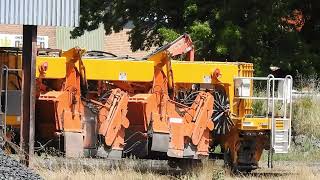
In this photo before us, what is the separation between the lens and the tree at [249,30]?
2100 cm

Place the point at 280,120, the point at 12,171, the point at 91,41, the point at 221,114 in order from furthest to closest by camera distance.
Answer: the point at 91,41, the point at 280,120, the point at 221,114, the point at 12,171

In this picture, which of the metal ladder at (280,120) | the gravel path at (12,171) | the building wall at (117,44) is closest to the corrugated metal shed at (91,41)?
the building wall at (117,44)

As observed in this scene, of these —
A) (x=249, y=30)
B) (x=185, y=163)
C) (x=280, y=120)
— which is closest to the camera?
(x=185, y=163)

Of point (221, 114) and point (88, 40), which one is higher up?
point (88, 40)

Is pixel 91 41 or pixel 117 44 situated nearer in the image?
pixel 117 44

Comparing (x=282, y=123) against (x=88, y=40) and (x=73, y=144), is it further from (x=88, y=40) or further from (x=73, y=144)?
(x=88, y=40)

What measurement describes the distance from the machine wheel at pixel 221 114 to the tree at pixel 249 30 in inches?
270

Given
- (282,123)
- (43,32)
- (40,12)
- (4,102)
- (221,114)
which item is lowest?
(282,123)

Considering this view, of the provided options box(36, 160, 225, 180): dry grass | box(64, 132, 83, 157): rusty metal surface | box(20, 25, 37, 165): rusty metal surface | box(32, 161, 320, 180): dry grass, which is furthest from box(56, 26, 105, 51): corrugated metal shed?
box(20, 25, 37, 165): rusty metal surface

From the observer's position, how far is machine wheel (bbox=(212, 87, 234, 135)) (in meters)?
13.7

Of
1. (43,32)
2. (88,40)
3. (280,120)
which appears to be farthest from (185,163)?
(88,40)

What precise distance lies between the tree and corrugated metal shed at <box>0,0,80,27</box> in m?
9.00

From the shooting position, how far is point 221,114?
541 inches

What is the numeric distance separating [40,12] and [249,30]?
1000 cm
